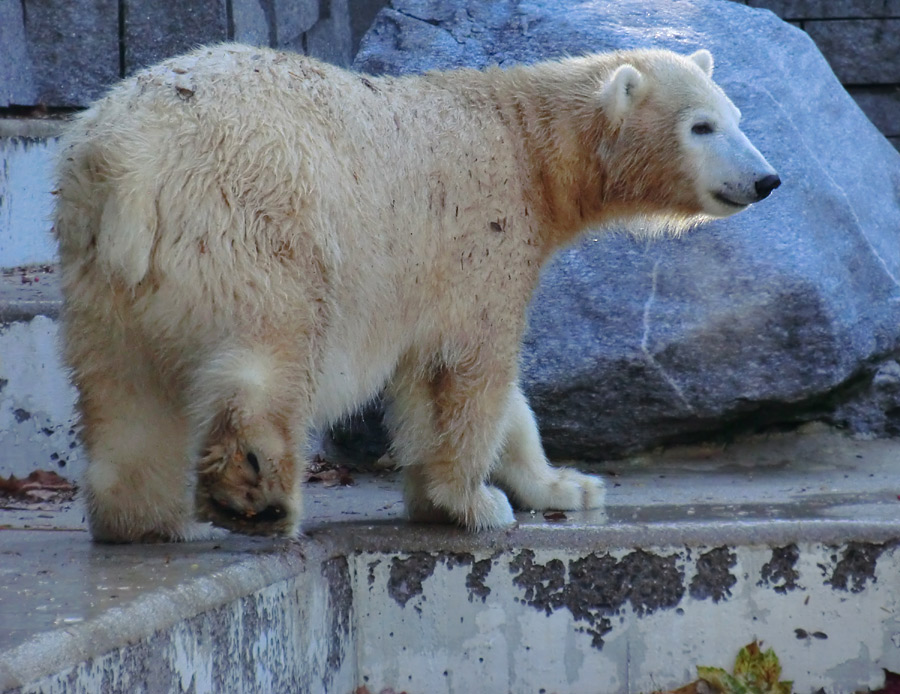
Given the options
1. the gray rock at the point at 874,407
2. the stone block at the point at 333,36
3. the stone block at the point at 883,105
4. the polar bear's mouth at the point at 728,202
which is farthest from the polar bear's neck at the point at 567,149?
the stone block at the point at 883,105

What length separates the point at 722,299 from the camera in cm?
453

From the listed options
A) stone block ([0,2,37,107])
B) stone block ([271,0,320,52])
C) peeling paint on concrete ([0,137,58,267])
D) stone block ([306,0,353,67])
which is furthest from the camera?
stone block ([306,0,353,67])

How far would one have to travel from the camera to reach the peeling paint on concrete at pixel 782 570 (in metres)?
3.25

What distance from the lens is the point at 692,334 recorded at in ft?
14.8

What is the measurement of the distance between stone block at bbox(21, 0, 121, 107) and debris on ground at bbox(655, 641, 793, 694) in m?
4.39

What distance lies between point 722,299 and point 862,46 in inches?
178

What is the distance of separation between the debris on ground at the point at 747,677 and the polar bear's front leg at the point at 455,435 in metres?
0.65

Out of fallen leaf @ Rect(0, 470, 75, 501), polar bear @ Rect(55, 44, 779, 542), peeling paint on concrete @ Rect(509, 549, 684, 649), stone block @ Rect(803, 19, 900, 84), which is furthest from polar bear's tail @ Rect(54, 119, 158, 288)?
stone block @ Rect(803, 19, 900, 84)

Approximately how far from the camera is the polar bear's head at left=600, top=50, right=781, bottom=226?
3.46 meters

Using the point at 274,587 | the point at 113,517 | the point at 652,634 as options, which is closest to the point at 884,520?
the point at 652,634

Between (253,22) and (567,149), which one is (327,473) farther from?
(253,22)

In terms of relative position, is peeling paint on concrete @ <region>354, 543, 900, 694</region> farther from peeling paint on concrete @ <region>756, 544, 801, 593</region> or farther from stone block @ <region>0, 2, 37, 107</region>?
stone block @ <region>0, 2, 37, 107</region>

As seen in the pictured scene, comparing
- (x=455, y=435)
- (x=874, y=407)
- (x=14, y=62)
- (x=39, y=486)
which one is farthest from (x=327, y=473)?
(x=14, y=62)

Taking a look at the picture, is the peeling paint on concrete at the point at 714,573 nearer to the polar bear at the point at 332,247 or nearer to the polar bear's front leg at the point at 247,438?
the polar bear at the point at 332,247
